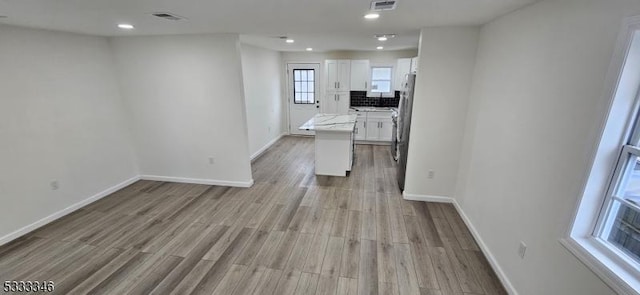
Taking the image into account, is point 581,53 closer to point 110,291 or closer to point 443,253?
point 443,253

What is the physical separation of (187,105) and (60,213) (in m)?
2.06

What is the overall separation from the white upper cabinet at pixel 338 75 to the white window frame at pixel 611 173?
556cm

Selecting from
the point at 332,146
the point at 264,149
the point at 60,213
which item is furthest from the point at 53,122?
the point at 332,146

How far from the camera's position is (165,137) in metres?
4.20

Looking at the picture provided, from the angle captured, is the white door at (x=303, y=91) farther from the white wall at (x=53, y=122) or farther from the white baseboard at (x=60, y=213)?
the white baseboard at (x=60, y=213)

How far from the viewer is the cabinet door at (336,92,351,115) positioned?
267 inches

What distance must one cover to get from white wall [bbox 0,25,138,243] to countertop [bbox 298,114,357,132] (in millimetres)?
2979

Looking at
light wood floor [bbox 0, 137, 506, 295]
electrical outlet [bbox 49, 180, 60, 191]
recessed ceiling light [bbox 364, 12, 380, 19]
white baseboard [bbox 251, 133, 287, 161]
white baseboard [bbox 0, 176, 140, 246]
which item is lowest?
light wood floor [bbox 0, 137, 506, 295]

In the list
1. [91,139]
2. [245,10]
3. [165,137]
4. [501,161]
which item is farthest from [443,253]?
[91,139]

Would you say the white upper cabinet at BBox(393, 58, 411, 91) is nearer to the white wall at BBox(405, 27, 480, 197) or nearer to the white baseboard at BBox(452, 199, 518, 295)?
the white wall at BBox(405, 27, 480, 197)

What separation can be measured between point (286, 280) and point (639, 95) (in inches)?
102

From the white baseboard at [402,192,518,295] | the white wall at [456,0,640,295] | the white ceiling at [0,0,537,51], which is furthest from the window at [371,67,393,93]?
the white wall at [456,0,640,295]

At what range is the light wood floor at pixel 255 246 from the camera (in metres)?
2.26

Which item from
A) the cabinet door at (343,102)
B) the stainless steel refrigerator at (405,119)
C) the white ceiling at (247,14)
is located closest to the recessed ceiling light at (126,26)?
the white ceiling at (247,14)
